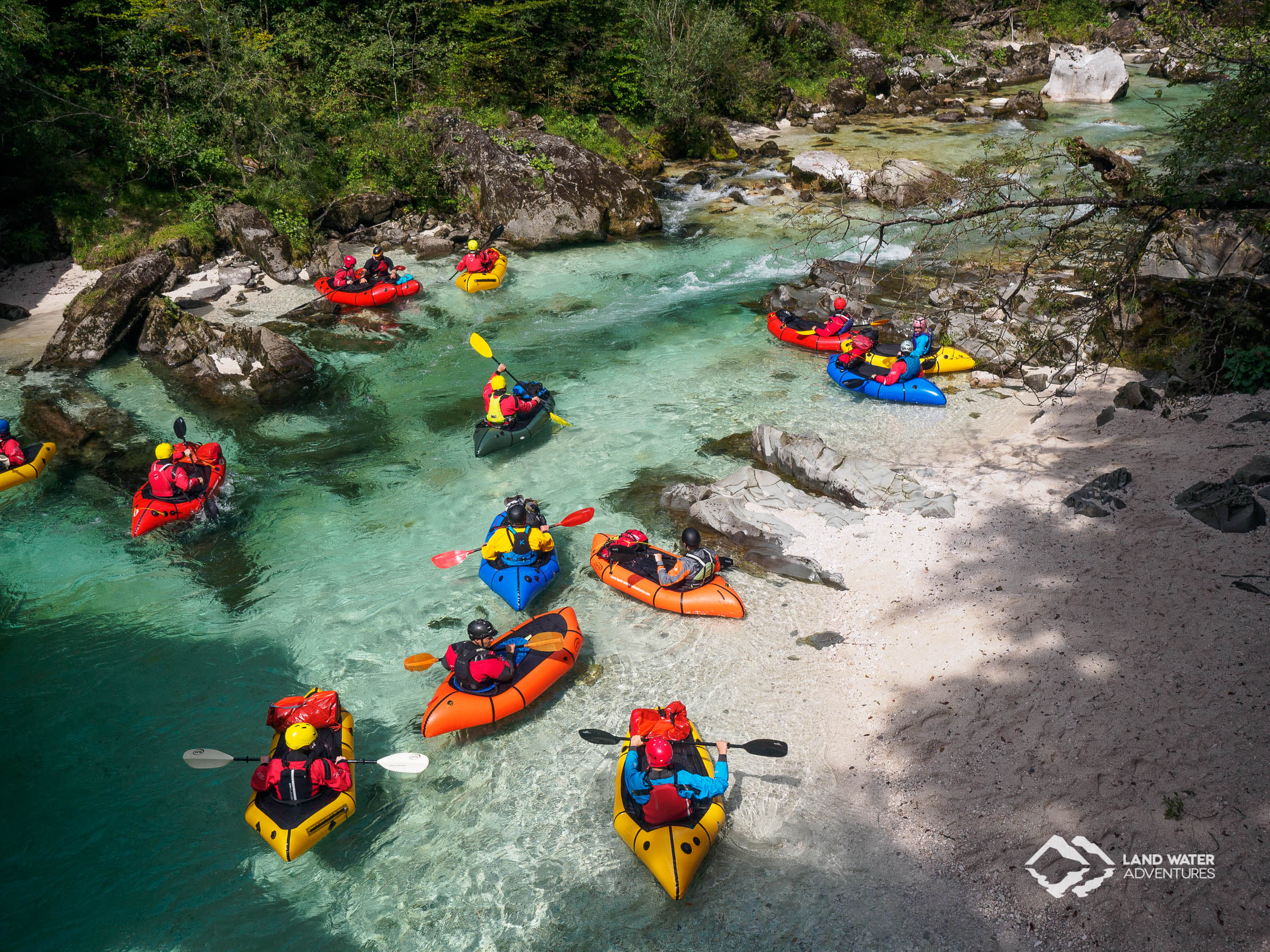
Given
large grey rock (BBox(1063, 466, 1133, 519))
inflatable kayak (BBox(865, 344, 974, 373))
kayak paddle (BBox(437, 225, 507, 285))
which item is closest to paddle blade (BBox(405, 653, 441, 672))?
large grey rock (BBox(1063, 466, 1133, 519))

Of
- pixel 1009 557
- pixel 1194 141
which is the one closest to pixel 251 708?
pixel 1009 557

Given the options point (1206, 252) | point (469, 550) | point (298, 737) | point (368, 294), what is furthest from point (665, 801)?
point (368, 294)

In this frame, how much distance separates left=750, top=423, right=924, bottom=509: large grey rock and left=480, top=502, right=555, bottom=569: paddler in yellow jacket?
334 centimetres

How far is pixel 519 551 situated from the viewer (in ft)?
25.6

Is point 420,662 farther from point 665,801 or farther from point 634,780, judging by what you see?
point 665,801

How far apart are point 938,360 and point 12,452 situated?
12889 millimetres

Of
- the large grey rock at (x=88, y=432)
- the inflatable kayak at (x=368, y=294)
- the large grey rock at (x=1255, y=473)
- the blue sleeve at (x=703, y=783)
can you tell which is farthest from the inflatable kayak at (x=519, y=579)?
the inflatable kayak at (x=368, y=294)

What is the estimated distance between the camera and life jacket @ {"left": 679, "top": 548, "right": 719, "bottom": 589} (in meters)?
7.52

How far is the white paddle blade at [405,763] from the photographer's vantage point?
5.85 m

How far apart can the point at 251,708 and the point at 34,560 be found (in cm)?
416

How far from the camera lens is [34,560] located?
8.79m

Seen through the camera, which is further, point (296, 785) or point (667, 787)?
point (296, 785)

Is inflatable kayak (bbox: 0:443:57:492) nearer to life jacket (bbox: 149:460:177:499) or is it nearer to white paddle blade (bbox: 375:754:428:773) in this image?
life jacket (bbox: 149:460:177:499)

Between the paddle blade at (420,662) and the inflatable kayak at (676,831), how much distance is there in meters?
2.01
